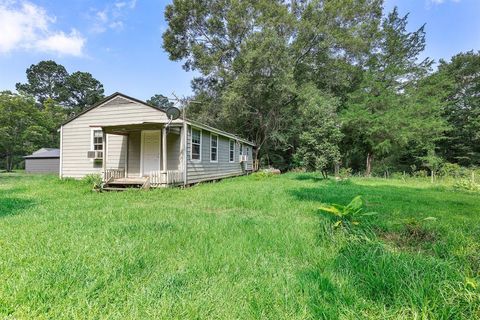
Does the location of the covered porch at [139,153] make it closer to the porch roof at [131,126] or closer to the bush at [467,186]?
the porch roof at [131,126]

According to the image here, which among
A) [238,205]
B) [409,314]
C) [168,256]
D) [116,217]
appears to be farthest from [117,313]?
[238,205]

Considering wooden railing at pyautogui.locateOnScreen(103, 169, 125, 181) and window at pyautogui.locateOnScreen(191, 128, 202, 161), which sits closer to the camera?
wooden railing at pyautogui.locateOnScreen(103, 169, 125, 181)

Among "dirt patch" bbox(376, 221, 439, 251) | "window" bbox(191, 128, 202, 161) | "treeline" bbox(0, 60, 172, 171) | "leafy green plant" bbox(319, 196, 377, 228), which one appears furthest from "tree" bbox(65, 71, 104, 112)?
"dirt patch" bbox(376, 221, 439, 251)

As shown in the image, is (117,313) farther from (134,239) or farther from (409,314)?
(409,314)

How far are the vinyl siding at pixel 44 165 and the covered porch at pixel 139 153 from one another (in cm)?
1338

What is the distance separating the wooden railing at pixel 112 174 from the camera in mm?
9391

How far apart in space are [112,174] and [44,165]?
1605 cm

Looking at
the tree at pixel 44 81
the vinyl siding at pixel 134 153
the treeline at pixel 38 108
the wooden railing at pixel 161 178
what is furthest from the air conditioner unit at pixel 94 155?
the tree at pixel 44 81

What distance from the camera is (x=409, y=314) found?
1.75m

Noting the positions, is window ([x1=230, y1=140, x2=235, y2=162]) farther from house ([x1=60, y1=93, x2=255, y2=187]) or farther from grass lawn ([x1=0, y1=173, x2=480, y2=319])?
grass lawn ([x1=0, y1=173, x2=480, y2=319])

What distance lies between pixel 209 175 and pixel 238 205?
6376 mm

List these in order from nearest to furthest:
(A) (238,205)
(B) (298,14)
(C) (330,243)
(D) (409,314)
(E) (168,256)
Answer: (D) (409,314), (E) (168,256), (C) (330,243), (A) (238,205), (B) (298,14)

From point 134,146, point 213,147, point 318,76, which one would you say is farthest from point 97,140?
point 318,76

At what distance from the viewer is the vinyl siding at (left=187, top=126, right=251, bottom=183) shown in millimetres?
10305
